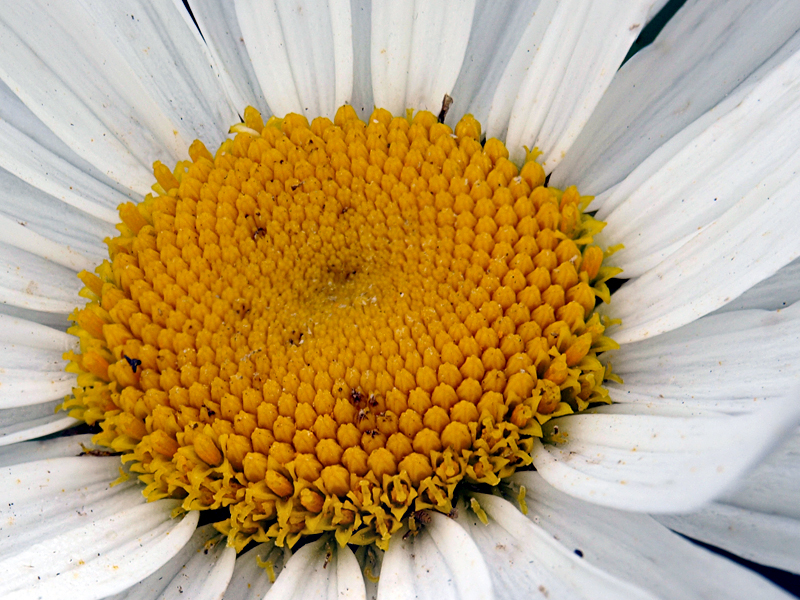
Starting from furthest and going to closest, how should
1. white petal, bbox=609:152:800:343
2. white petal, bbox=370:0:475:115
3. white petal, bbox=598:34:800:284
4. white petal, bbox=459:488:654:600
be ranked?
white petal, bbox=370:0:475:115 → white petal, bbox=598:34:800:284 → white petal, bbox=609:152:800:343 → white petal, bbox=459:488:654:600

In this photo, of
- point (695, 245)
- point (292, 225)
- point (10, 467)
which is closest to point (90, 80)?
point (292, 225)

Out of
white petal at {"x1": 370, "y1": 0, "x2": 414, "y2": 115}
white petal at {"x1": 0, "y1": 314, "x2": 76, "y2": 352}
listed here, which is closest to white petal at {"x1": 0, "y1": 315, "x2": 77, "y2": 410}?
white petal at {"x1": 0, "y1": 314, "x2": 76, "y2": 352}

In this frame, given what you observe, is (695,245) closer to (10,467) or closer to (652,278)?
(652,278)

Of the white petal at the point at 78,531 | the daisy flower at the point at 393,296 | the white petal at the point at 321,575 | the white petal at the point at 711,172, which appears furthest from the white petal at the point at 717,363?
the white petal at the point at 78,531

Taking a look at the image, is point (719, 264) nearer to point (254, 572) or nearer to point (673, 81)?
point (673, 81)

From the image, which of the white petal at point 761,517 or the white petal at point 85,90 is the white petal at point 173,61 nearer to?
the white petal at point 85,90

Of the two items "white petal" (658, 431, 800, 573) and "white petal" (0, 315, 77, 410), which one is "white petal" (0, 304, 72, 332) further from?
"white petal" (658, 431, 800, 573)

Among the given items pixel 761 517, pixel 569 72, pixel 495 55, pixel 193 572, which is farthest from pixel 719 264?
pixel 193 572
